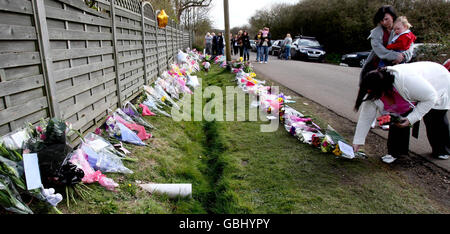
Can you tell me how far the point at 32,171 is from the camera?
89.9 inches

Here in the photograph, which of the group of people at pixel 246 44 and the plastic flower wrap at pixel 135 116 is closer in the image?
the plastic flower wrap at pixel 135 116

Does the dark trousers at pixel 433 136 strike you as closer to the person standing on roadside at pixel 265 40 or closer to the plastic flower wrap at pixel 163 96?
the plastic flower wrap at pixel 163 96

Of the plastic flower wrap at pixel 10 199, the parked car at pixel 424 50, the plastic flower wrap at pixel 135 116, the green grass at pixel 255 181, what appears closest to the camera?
the plastic flower wrap at pixel 10 199

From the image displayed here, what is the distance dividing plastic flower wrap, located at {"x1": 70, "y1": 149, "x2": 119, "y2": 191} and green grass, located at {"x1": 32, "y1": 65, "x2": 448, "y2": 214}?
6 cm

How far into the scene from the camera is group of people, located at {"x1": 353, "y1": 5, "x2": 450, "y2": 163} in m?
3.30

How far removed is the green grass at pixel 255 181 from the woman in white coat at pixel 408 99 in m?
0.48

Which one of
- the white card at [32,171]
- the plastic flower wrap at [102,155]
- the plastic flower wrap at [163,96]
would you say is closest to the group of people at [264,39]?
the plastic flower wrap at [163,96]

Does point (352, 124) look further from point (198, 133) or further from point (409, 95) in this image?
point (198, 133)

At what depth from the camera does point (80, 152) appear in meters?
2.96

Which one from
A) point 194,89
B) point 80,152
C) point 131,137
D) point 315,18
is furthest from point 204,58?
point 80,152

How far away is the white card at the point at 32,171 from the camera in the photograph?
7.35 feet

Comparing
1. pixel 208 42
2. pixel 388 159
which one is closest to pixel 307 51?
pixel 208 42

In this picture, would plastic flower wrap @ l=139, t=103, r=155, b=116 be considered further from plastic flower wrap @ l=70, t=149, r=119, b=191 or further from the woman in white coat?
the woman in white coat

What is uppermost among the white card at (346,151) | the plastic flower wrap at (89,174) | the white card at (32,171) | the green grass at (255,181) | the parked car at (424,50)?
the parked car at (424,50)
